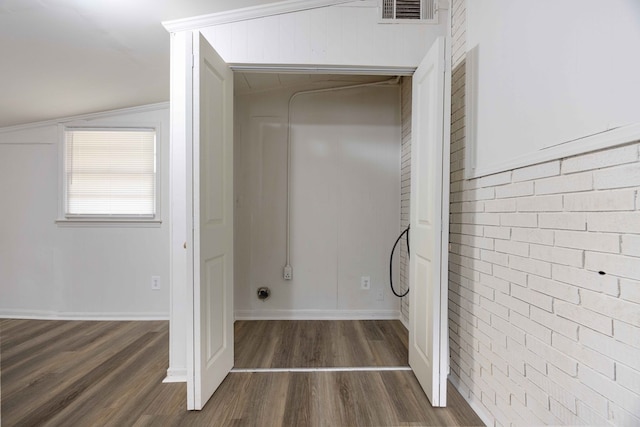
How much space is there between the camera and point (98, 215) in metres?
2.86

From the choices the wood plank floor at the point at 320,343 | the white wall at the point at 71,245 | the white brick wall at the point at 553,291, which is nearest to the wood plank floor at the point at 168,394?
the wood plank floor at the point at 320,343

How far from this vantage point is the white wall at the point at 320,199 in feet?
9.68

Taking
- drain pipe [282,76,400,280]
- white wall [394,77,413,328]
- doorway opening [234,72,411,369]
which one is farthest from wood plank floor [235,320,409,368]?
drain pipe [282,76,400,280]

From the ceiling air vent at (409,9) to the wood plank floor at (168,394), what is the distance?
2431 millimetres

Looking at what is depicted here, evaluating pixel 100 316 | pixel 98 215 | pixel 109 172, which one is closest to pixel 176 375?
pixel 100 316

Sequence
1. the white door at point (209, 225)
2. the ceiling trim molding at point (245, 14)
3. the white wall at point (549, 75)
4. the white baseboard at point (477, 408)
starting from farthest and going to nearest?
the ceiling trim molding at point (245, 14), the white door at point (209, 225), the white baseboard at point (477, 408), the white wall at point (549, 75)

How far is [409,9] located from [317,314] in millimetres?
2708

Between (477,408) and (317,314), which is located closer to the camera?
(477,408)

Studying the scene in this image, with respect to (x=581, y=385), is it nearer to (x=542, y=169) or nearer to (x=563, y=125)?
(x=542, y=169)

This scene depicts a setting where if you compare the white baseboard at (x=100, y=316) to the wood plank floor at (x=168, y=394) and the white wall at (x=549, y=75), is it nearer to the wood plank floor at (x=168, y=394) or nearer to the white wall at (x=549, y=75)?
the wood plank floor at (x=168, y=394)

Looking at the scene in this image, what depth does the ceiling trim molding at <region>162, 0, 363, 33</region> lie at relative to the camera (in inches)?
71.9

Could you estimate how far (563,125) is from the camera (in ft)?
3.41

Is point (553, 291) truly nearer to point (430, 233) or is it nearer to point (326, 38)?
point (430, 233)

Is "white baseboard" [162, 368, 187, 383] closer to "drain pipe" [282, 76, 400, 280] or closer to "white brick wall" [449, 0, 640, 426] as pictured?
"drain pipe" [282, 76, 400, 280]
